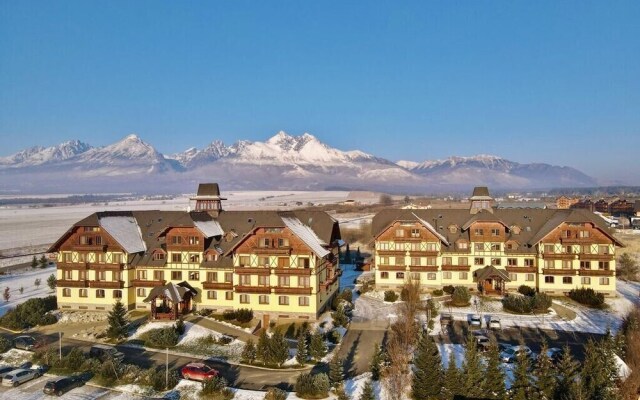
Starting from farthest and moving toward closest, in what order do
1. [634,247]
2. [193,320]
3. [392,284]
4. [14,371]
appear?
[634,247] → [392,284] → [193,320] → [14,371]

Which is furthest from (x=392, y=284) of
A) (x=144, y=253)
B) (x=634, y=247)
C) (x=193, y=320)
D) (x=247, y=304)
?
(x=634, y=247)

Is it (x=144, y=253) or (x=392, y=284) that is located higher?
(x=144, y=253)

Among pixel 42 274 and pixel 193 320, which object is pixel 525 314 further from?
pixel 42 274

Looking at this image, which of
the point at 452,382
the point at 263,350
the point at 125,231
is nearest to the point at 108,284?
the point at 125,231

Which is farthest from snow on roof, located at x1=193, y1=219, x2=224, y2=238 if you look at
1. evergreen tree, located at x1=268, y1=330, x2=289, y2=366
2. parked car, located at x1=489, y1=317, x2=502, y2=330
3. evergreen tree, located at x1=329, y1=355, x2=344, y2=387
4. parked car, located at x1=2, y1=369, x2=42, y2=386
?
parked car, located at x1=489, y1=317, x2=502, y2=330

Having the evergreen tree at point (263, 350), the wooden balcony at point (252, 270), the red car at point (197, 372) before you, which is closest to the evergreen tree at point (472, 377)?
the evergreen tree at point (263, 350)

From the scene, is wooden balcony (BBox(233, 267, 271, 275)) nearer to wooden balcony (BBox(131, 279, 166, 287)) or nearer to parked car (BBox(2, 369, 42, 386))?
wooden balcony (BBox(131, 279, 166, 287))

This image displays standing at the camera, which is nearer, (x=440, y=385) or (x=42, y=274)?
(x=440, y=385)
